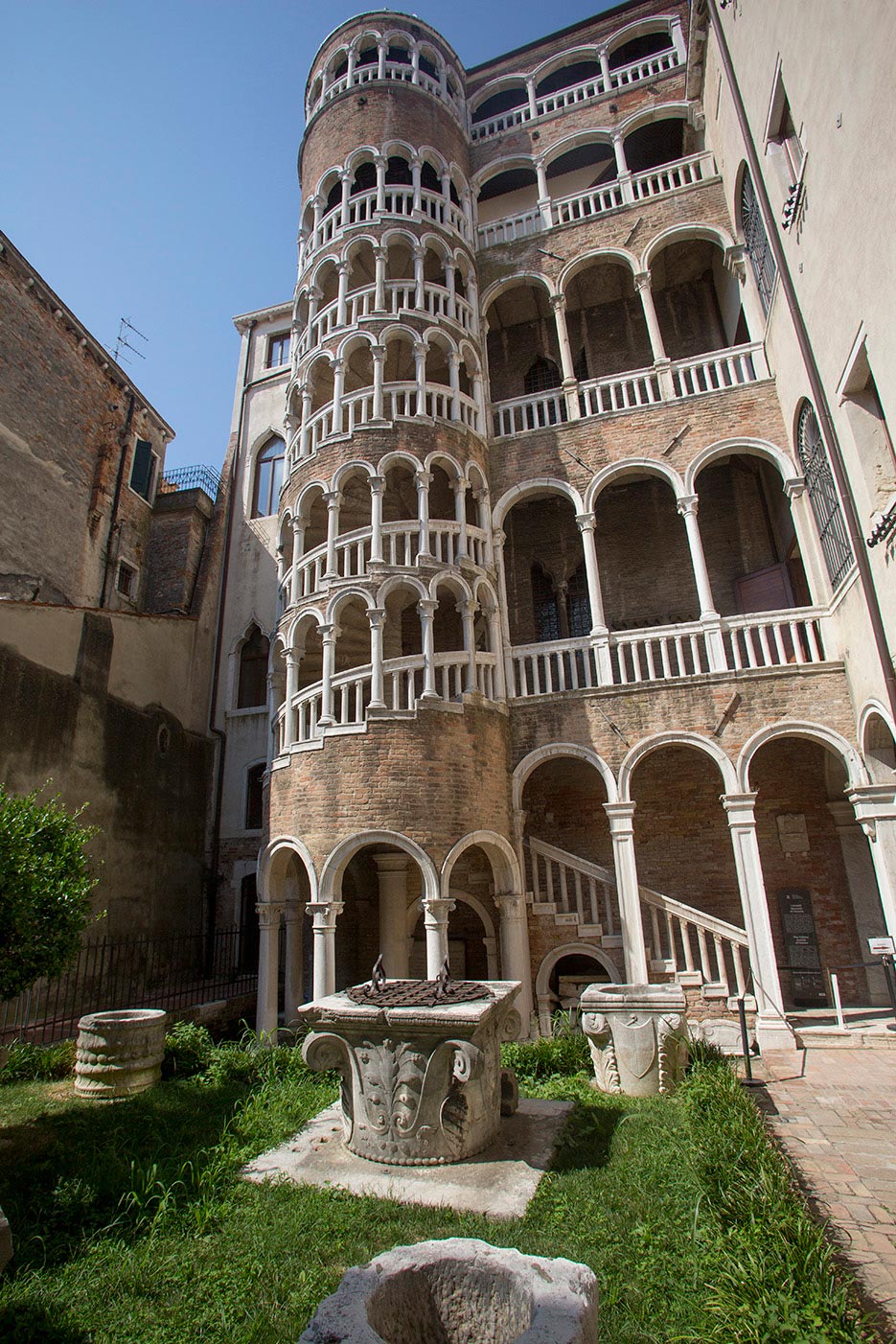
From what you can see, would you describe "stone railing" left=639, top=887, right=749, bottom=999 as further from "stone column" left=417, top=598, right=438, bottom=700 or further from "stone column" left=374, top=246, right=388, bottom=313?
"stone column" left=374, top=246, right=388, bottom=313

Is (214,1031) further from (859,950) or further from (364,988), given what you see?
(859,950)

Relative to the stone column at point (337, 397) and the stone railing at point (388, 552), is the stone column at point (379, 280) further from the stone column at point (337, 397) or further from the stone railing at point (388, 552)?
the stone railing at point (388, 552)

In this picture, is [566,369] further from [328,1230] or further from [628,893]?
[328,1230]

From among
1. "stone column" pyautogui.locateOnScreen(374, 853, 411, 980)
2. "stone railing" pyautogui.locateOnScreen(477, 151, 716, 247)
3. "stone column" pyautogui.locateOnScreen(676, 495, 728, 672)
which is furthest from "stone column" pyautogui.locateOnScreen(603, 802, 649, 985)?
"stone railing" pyautogui.locateOnScreen(477, 151, 716, 247)

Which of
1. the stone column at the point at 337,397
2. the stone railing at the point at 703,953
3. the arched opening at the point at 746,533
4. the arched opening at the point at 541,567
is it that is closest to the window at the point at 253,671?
the stone column at the point at 337,397

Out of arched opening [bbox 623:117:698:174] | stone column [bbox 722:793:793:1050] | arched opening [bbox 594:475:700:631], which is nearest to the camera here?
stone column [bbox 722:793:793:1050]

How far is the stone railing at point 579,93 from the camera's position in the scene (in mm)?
19141

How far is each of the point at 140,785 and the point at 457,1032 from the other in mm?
11449

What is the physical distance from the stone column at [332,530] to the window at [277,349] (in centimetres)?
1030

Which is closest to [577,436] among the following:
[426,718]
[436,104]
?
[426,718]

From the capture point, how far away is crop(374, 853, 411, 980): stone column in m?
13.8

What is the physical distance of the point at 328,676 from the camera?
1307 centimetres

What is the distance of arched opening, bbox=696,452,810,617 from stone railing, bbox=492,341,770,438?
1.69 m

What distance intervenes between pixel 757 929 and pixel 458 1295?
31.8 feet
